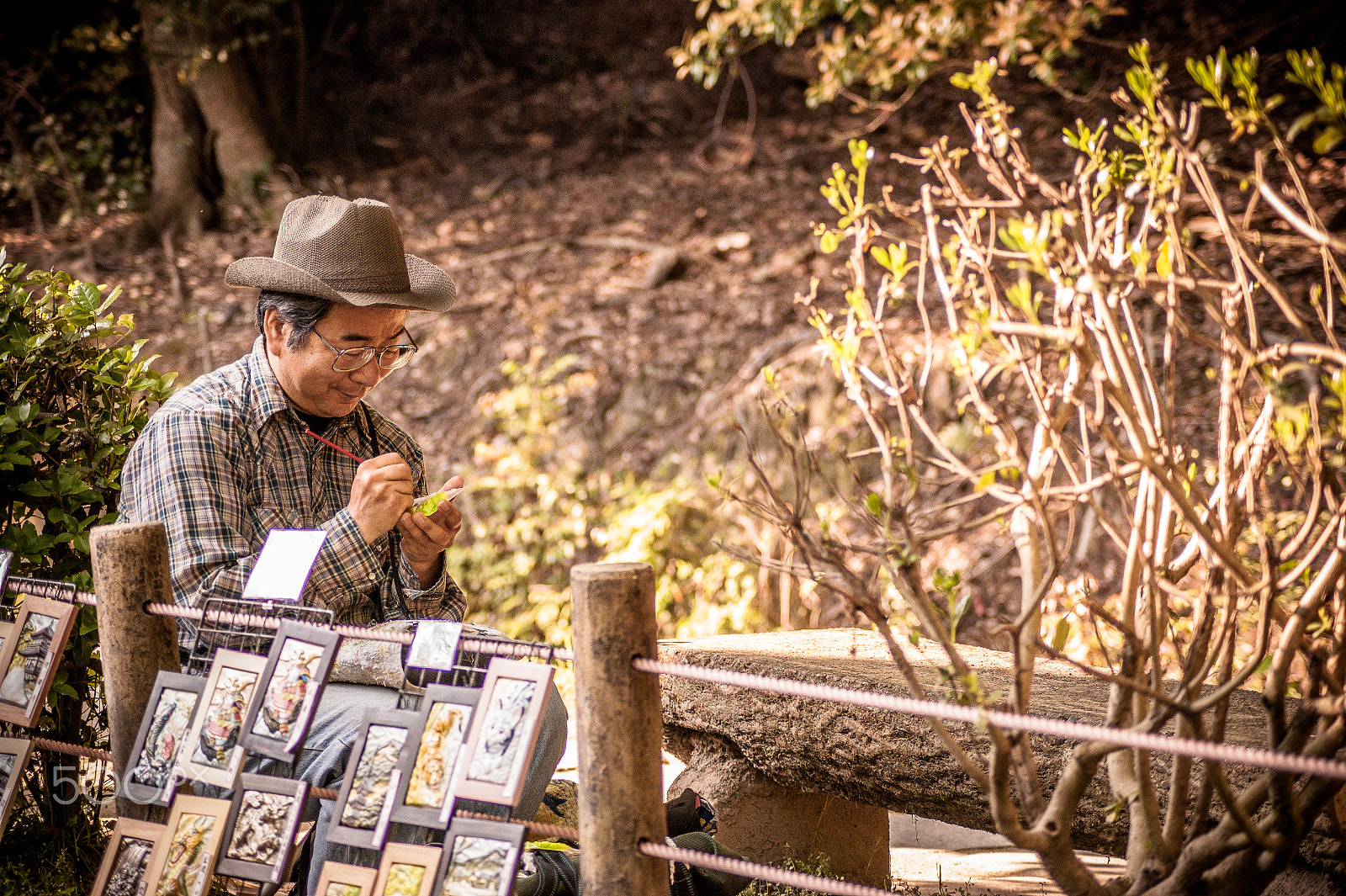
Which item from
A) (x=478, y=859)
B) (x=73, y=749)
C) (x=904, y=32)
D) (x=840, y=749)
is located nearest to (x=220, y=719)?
(x=478, y=859)

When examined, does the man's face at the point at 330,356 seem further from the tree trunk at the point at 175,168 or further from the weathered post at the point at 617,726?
the tree trunk at the point at 175,168

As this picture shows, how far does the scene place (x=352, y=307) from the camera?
2277 mm

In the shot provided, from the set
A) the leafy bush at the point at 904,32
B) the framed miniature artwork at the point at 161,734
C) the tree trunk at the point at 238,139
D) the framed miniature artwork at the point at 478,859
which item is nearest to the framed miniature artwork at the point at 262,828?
the framed miniature artwork at the point at 161,734

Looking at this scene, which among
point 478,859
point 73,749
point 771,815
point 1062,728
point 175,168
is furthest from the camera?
point 175,168

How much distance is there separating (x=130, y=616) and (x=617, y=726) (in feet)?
3.06

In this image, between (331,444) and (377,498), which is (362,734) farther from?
(331,444)

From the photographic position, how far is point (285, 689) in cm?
162

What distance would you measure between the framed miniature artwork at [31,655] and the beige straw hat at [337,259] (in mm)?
789

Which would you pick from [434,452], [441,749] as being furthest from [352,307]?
[434,452]

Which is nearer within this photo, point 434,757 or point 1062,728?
point 1062,728

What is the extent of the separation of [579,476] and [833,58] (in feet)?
9.39

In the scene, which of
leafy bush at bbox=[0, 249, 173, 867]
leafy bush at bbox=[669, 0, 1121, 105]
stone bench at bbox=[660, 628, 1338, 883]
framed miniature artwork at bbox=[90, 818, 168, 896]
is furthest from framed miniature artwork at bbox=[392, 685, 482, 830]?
leafy bush at bbox=[669, 0, 1121, 105]

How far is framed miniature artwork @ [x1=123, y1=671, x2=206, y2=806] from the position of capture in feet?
5.60

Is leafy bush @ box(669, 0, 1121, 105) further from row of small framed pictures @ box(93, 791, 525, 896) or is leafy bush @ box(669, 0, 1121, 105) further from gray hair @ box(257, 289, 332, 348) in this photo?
row of small framed pictures @ box(93, 791, 525, 896)
